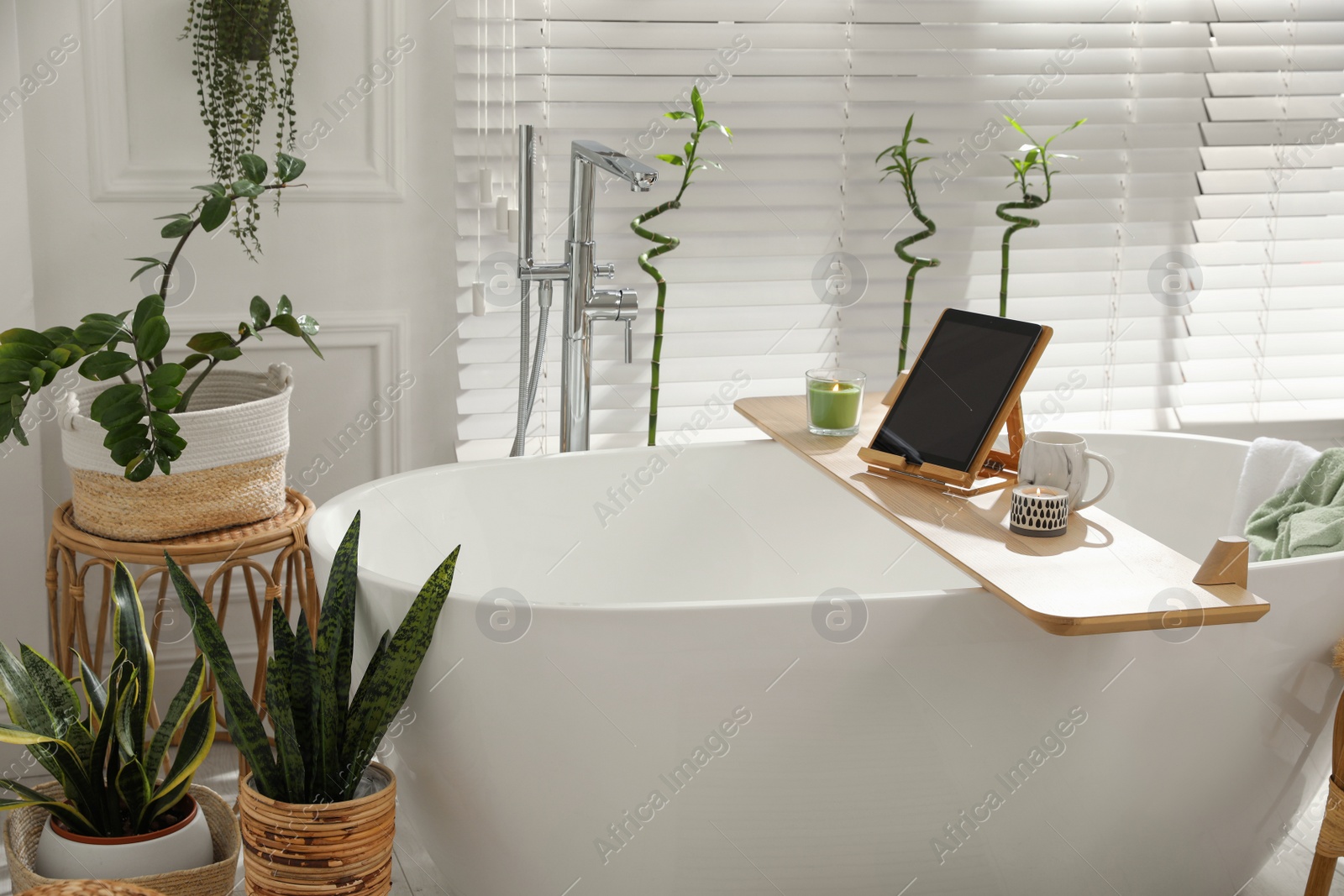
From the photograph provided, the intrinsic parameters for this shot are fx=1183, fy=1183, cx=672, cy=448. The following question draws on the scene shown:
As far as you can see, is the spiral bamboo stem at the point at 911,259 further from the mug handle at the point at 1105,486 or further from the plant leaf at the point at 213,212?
the plant leaf at the point at 213,212

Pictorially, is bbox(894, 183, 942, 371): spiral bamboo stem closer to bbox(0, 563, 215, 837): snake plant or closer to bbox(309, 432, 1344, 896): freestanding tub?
bbox(309, 432, 1344, 896): freestanding tub

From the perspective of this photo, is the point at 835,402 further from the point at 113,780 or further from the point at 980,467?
the point at 113,780

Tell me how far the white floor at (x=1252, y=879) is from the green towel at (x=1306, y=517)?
52 centimetres

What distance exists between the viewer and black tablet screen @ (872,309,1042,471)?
177 centimetres

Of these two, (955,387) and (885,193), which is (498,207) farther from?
(955,387)

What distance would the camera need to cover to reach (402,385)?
247cm

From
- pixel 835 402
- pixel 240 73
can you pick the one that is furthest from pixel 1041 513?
pixel 240 73

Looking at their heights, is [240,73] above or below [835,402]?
above

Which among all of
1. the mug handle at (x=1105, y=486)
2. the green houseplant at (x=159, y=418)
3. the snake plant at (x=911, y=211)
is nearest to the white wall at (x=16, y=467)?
the green houseplant at (x=159, y=418)

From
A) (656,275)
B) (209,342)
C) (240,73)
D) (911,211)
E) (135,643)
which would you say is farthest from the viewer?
(911,211)

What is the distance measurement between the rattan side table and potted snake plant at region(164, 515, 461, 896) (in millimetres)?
286

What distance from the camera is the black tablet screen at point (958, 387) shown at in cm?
177

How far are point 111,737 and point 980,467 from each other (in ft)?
4.22

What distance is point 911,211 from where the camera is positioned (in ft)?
8.79
